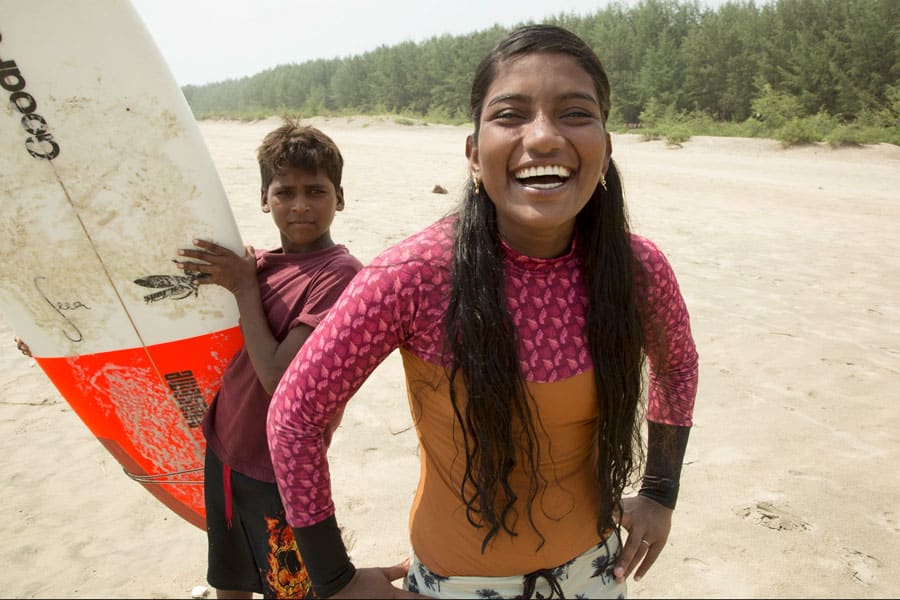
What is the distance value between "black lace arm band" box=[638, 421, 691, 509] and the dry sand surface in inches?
40.3

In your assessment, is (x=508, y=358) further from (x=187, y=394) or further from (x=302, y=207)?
(x=187, y=394)

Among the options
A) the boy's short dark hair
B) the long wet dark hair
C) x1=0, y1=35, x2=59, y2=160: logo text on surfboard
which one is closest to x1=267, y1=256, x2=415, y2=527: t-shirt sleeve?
the long wet dark hair

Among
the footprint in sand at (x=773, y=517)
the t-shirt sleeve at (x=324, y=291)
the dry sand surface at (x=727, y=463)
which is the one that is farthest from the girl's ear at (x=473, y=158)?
the footprint in sand at (x=773, y=517)

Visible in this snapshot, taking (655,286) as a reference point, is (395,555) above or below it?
below

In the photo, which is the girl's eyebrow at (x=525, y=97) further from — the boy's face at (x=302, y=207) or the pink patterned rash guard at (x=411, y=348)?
the boy's face at (x=302, y=207)

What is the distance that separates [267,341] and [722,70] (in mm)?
28981

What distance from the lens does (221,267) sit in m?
1.81

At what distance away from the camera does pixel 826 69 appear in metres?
20.4

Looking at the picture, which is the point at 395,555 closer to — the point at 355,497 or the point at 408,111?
the point at 355,497

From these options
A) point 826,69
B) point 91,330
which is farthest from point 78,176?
point 826,69

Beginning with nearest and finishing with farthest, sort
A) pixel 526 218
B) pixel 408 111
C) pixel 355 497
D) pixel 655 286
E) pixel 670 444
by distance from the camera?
pixel 526 218
pixel 655 286
pixel 670 444
pixel 355 497
pixel 408 111

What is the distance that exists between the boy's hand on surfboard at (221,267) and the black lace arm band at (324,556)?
2.39ft

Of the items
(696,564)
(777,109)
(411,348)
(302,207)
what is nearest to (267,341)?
(302,207)

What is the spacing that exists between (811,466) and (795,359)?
1275mm
